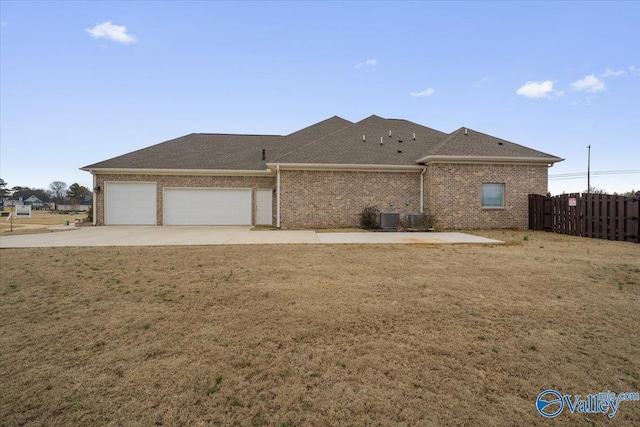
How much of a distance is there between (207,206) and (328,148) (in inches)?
309

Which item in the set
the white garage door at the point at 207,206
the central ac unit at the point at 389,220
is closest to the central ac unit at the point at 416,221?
the central ac unit at the point at 389,220

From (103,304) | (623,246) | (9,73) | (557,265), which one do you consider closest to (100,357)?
(103,304)

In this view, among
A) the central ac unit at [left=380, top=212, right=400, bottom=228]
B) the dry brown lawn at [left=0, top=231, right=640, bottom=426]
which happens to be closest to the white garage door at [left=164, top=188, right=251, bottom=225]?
the central ac unit at [left=380, top=212, right=400, bottom=228]

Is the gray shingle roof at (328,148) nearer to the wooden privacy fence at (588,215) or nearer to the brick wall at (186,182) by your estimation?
the brick wall at (186,182)

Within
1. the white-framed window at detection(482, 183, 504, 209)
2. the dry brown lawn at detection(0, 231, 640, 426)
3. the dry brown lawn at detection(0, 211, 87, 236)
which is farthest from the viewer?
the dry brown lawn at detection(0, 211, 87, 236)

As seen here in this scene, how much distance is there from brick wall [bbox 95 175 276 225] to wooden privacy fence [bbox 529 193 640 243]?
13986 millimetres

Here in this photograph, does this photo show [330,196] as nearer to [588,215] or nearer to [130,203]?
[588,215]

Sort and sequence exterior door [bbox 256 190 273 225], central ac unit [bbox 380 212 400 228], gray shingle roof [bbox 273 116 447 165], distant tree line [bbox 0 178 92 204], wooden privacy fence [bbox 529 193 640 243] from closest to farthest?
wooden privacy fence [bbox 529 193 640 243], central ac unit [bbox 380 212 400 228], gray shingle roof [bbox 273 116 447 165], exterior door [bbox 256 190 273 225], distant tree line [bbox 0 178 92 204]

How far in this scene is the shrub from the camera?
14.3 meters

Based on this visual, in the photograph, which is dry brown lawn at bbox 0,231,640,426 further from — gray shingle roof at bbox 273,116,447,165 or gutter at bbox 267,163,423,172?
gray shingle roof at bbox 273,116,447,165

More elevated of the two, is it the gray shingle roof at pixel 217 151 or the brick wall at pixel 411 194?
the gray shingle roof at pixel 217 151

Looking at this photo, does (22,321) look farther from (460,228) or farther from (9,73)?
(9,73)

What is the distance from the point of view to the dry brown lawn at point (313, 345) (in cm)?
206

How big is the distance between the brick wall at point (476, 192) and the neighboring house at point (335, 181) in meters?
0.05
